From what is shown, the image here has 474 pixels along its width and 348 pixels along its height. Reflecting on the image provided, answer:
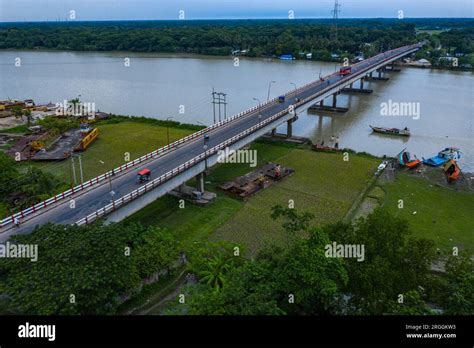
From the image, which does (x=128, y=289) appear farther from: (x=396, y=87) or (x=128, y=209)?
(x=396, y=87)

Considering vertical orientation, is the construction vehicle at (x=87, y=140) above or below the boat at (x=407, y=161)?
above

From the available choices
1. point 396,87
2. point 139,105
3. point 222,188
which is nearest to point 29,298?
point 222,188

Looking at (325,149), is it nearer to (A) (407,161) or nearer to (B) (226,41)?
(A) (407,161)

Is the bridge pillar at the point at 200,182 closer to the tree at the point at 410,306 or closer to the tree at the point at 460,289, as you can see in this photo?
Result: the tree at the point at 460,289

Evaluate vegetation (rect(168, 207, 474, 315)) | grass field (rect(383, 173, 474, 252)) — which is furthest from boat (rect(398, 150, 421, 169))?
vegetation (rect(168, 207, 474, 315))

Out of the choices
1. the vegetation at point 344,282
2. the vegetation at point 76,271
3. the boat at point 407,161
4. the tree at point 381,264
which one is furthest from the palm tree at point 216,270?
the boat at point 407,161
